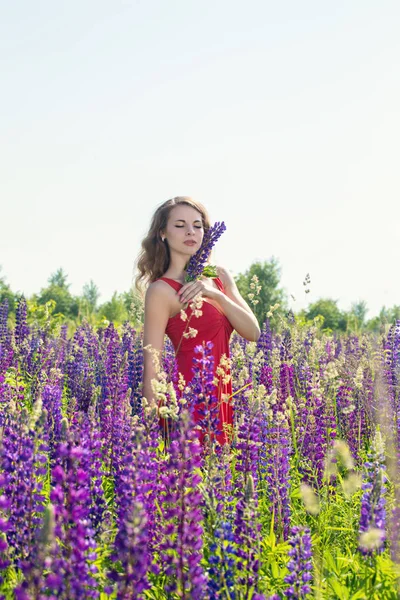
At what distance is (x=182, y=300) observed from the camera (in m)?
5.00

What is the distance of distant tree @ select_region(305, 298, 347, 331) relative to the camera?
26688 mm

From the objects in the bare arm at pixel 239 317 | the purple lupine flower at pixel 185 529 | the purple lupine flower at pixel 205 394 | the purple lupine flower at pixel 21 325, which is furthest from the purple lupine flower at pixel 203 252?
the purple lupine flower at pixel 21 325

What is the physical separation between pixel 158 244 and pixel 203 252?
108 centimetres

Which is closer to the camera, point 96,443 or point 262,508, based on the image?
point 96,443

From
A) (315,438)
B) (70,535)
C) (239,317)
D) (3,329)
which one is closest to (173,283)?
(239,317)

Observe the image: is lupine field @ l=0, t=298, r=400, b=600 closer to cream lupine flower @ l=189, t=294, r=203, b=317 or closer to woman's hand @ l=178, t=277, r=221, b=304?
cream lupine flower @ l=189, t=294, r=203, b=317

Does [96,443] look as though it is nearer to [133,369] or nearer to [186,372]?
[186,372]

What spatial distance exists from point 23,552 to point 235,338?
6.43 meters

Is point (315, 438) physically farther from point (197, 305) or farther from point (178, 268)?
point (178, 268)

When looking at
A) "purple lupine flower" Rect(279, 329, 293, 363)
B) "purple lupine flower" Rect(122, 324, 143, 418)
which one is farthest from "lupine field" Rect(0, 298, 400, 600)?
"purple lupine flower" Rect(279, 329, 293, 363)

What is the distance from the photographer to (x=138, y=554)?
6.59ft

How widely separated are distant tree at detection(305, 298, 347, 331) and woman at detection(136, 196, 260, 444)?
20628 millimetres

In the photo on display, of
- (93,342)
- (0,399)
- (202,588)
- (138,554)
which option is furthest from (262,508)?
(93,342)

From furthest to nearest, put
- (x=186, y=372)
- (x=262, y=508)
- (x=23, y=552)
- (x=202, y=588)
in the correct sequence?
(x=186, y=372), (x=262, y=508), (x=23, y=552), (x=202, y=588)
